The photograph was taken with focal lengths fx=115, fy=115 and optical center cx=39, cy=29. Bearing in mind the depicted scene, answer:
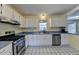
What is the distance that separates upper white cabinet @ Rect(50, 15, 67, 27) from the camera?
655 centimetres

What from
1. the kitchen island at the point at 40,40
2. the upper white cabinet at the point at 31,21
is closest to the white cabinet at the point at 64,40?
the kitchen island at the point at 40,40

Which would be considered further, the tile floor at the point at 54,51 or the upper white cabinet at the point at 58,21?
the upper white cabinet at the point at 58,21

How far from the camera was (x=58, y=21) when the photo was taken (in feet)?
21.5

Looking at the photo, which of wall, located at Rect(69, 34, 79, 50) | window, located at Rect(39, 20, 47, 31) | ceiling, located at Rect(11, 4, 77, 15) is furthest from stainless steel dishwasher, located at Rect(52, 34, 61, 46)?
ceiling, located at Rect(11, 4, 77, 15)

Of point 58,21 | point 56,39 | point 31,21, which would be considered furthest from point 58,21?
point 31,21

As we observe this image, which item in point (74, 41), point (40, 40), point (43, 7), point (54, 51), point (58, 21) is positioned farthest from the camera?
point (58, 21)

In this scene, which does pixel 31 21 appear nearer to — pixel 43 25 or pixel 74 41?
pixel 43 25

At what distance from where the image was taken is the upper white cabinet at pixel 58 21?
6.55 m

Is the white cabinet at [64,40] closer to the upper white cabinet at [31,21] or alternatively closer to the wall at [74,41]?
the wall at [74,41]

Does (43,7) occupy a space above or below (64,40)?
above
